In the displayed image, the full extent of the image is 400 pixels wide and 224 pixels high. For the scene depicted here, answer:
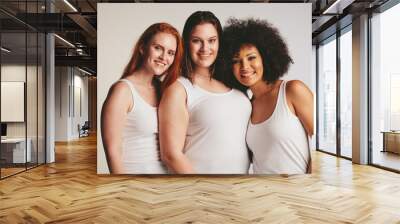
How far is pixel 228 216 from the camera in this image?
4117 millimetres

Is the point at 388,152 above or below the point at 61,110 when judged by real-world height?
below

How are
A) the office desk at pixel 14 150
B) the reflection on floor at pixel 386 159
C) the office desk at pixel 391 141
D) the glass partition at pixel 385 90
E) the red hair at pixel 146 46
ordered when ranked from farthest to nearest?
the office desk at pixel 391 141
the reflection on floor at pixel 386 159
the glass partition at pixel 385 90
the office desk at pixel 14 150
the red hair at pixel 146 46

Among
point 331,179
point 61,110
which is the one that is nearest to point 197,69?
point 331,179

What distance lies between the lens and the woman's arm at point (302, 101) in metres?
6.54

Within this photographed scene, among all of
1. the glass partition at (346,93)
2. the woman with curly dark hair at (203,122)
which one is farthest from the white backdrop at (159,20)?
the glass partition at (346,93)

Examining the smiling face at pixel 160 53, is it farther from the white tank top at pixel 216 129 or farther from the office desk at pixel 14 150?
the office desk at pixel 14 150

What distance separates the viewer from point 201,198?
498cm

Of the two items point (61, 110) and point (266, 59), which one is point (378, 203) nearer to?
point (266, 59)

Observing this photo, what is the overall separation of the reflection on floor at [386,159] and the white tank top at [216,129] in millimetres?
3347

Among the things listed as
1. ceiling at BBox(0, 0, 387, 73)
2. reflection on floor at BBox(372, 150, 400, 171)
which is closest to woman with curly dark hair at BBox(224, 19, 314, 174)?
ceiling at BBox(0, 0, 387, 73)

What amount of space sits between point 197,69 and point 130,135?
1582 millimetres

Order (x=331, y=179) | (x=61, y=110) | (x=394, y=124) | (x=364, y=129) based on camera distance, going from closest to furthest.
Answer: (x=331, y=179) < (x=394, y=124) < (x=364, y=129) < (x=61, y=110)

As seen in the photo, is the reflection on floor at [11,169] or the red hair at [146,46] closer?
the red hair at [146,46]

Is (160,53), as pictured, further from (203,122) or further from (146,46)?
(203,122)
